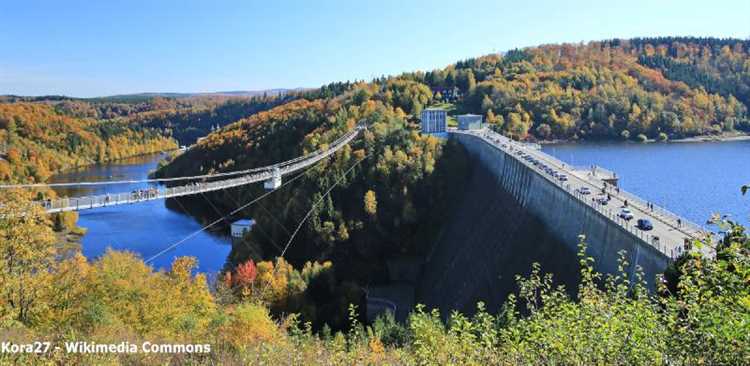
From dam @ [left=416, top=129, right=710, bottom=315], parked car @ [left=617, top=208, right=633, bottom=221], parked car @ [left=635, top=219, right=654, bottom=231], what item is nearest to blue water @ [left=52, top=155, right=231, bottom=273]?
dam @ [left=416, top=129, right=710, bottom=315]

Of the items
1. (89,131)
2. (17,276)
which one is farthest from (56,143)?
(17,276)

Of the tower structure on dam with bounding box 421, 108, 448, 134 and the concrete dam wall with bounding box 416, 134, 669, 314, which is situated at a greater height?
the tower structure on dam with bounding box 421, 108, 448, 134

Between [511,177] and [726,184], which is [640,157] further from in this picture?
[511,177]

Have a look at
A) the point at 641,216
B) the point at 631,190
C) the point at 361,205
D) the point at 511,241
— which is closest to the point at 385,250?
the point at 361,205

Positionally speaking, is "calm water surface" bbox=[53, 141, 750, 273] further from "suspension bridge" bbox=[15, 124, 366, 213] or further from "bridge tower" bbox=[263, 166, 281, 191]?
"bridge tower" bbox=[263, 166, 281, 191]

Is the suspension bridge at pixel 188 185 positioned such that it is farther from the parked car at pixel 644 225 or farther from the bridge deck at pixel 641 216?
the parked car at pixel 644 225

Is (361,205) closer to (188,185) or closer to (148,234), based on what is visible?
(188,185)

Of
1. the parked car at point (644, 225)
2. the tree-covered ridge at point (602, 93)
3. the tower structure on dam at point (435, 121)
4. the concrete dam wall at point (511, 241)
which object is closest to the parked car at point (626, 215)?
the concrete dam wall at point (511, 241)
